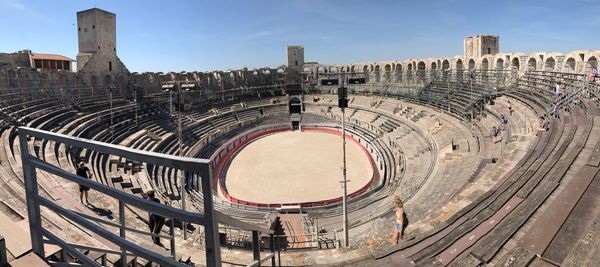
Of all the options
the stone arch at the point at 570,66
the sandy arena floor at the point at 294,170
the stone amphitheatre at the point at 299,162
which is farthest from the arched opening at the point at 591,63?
the sandy arena floor at the point at 294,170

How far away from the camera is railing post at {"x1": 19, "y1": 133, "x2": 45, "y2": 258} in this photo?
10.5 ft

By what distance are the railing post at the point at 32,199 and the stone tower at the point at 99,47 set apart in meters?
35.5

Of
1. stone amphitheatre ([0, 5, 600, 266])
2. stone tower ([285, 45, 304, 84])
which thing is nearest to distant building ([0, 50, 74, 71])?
stone amphitheatre ([0, 5, 600, 266])

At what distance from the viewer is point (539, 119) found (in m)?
17.1

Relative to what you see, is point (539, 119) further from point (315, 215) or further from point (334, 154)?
point (334, 154)

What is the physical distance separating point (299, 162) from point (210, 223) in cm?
2809

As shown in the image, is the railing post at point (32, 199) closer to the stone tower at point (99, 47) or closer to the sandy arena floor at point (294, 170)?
the sandy arena floor at point (294, 170)

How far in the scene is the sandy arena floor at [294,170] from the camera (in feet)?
75.4

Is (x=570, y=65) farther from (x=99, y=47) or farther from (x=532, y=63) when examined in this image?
(x=99, y=47)

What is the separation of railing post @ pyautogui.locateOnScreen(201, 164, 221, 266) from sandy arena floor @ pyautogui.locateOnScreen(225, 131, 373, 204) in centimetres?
1933

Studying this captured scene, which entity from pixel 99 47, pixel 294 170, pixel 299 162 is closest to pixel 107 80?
pixel 99 47

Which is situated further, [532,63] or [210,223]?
[532,63]

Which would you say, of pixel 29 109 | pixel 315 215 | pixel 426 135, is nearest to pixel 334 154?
pixel 426 135

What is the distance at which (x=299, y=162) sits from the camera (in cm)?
3033
